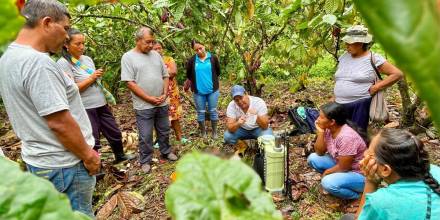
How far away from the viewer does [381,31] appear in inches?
4.8

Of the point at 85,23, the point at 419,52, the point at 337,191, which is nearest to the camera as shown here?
the point at 419,52

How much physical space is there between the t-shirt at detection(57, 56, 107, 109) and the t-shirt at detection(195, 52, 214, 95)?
1242 mm

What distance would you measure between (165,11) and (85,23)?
1.22 metres

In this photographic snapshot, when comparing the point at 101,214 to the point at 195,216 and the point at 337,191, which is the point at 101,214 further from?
the point at 195,216

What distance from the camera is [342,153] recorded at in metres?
2.77

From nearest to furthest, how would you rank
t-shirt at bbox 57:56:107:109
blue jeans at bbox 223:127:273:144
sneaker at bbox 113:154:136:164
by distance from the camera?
t-shirt at bbox 57:56:107:109 → blue jeans at bbox 223:127:273:144 → sneaker at bbox 113:154:136:164

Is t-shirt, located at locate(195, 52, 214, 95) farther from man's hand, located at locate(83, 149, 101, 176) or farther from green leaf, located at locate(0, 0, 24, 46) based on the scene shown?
green leaf, located at locate(0, 0, 24, 46)

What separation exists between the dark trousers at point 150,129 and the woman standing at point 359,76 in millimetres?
1608

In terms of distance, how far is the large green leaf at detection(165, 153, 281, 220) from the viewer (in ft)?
0.83

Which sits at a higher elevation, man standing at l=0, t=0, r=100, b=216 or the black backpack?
man standing at l=0, t=0, r=100, b=216

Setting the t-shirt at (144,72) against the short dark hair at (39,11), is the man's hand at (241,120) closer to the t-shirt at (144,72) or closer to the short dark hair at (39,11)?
the t-shirt at (144,72)

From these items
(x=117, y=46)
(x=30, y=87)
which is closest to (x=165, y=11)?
(x=117, y=46)

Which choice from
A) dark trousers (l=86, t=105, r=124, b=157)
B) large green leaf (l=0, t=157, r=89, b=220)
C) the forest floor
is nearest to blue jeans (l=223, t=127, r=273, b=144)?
the forest floor

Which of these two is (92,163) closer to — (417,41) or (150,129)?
(417,41)
